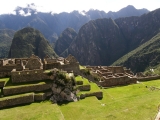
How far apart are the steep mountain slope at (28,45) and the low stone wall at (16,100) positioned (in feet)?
448

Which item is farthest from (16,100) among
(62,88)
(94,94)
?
(94,94)

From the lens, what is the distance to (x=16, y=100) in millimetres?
19812

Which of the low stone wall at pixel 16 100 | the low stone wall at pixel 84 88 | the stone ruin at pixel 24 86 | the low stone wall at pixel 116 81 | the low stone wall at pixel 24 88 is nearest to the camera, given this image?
the low stone wall at pixel 16 100

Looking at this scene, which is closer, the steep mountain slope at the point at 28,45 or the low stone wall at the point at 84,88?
the low stone wall at the point at 84,88

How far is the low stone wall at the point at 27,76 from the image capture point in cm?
2303

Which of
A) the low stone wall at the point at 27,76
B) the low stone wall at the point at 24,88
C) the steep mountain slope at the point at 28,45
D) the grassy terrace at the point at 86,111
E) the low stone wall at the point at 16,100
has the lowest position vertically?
the grassy terrace at the point at 86,111

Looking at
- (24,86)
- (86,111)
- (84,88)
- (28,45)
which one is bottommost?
(86,111)

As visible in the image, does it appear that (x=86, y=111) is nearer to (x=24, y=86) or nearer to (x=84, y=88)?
(x=84, y=88)

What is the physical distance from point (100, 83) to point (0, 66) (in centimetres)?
1800

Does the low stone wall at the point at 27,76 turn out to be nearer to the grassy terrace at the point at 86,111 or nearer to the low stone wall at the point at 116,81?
the grassy terrace at the point at 86,111

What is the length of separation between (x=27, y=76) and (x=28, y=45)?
159 meters

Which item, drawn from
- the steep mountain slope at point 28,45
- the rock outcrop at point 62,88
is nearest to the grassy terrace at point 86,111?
the rock outcrop at point 62,88

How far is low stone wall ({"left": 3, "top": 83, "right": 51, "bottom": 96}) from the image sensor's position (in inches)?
816

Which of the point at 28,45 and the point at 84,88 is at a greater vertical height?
the point at 28,45
